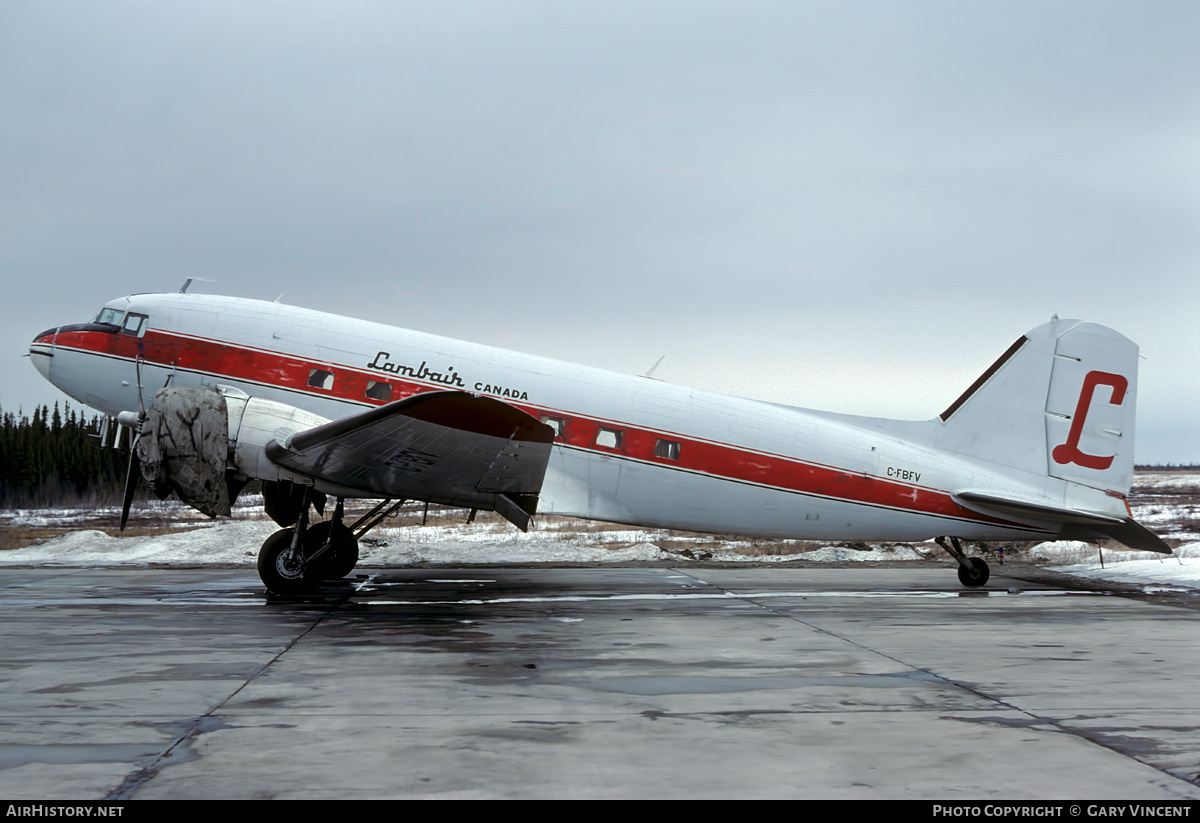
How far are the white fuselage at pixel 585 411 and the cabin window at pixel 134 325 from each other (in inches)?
1.0

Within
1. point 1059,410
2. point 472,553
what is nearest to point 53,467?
point 472,553

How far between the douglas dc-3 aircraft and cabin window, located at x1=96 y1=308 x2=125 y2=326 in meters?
0.03

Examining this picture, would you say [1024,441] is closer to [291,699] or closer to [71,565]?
[291,699]

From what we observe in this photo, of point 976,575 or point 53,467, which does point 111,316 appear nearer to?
point 976,575

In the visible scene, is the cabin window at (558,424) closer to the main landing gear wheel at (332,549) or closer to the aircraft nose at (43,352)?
the main landing gear wheel at (332,549)

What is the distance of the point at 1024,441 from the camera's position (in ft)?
46.1

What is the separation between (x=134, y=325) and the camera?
42.8 ft

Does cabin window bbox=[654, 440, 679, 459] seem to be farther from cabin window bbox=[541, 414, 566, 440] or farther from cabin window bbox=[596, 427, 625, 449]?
cabin window bbox=[541, 414, 566, 440]

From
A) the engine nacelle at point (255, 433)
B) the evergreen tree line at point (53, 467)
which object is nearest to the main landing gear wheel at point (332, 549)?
the engine nacelle at point (255, 433)

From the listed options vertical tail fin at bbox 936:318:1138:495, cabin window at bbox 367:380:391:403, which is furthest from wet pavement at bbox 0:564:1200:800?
vertical tail fin at bbox 936:318:1138:495

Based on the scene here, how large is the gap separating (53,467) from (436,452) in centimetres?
7094

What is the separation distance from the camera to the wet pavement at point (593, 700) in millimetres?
4047
